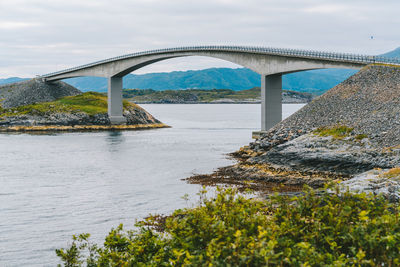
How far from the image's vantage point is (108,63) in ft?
329

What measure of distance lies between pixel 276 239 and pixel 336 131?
31.2m

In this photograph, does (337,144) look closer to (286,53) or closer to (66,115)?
Answer: (286,53)

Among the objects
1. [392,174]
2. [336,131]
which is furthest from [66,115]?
[392,174]

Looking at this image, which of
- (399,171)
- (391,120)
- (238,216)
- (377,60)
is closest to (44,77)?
(377,60)

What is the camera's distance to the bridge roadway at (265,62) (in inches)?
2105

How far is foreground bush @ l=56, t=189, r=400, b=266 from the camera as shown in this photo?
299 inches

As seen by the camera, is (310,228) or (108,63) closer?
(310,228)

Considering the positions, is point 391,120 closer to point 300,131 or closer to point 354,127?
point 354,127

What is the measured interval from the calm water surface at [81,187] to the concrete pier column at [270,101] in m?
7.80

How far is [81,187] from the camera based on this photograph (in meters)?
Answer: 32.1

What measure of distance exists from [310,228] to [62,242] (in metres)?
13.1

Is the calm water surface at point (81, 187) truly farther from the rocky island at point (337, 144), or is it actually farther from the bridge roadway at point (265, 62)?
the bridge roadway at point (265, 62)

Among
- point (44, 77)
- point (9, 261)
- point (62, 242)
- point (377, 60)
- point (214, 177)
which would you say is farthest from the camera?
point (44, 77)

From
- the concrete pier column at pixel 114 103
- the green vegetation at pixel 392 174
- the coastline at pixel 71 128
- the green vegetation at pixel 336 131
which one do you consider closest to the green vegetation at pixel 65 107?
the concrete pier column at pixel 114 103
